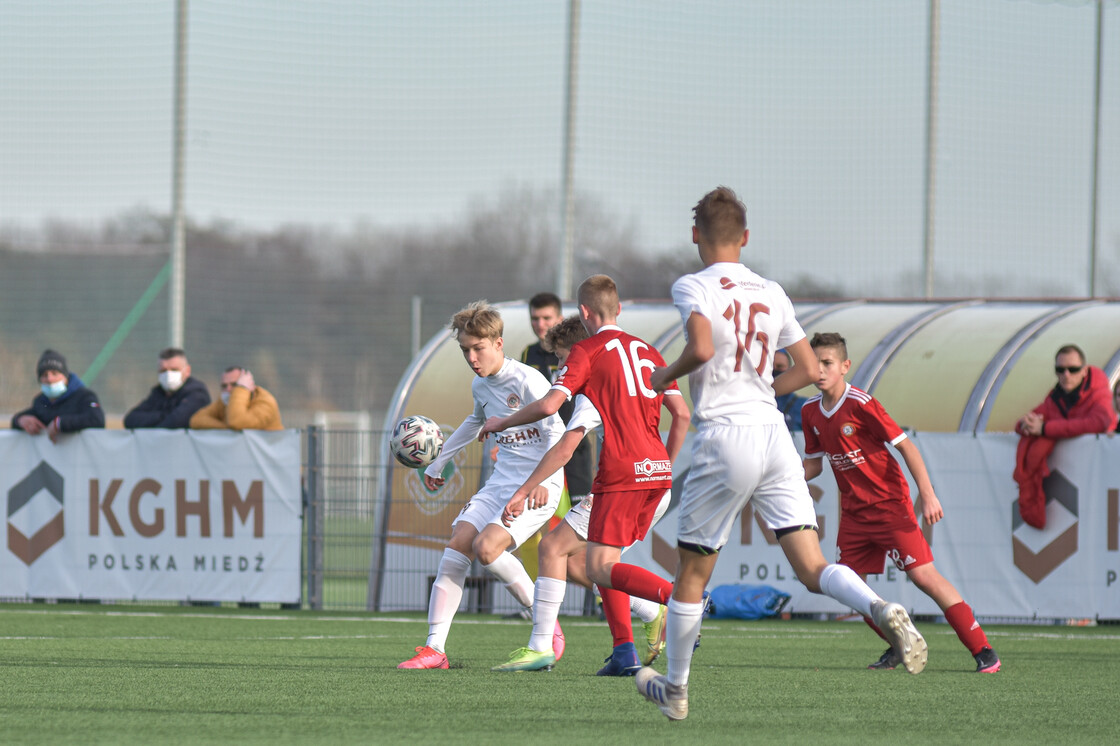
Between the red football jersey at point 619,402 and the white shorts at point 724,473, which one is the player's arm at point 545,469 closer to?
the red football jersey at point 619,402

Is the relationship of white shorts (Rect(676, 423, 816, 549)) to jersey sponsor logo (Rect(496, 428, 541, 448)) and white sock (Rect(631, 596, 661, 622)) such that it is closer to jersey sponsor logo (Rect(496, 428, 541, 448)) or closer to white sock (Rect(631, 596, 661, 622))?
white sock (Rect(631, 596, 661, 622))

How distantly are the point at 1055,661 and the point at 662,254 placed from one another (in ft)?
60.8

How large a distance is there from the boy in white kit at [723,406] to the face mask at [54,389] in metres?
10.0

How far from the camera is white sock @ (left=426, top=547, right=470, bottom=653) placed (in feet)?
27.1

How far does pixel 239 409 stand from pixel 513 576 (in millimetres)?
6322

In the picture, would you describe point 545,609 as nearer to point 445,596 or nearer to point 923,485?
point 445,596

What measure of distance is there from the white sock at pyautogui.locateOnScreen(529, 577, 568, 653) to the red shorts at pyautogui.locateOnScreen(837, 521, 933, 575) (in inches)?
70.6

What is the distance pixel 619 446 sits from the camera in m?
7.36

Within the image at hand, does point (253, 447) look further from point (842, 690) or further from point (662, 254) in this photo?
point (662, 254)

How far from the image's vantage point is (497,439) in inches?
328

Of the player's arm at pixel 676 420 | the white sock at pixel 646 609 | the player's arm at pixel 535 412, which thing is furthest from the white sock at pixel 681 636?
the white sock at pixel 646 609

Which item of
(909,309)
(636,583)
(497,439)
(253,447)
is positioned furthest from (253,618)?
(909,309)

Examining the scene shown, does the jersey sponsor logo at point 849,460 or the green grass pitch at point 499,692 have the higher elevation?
the jersey sponsor logo at point 849,460

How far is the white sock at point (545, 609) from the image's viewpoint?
8023mm
